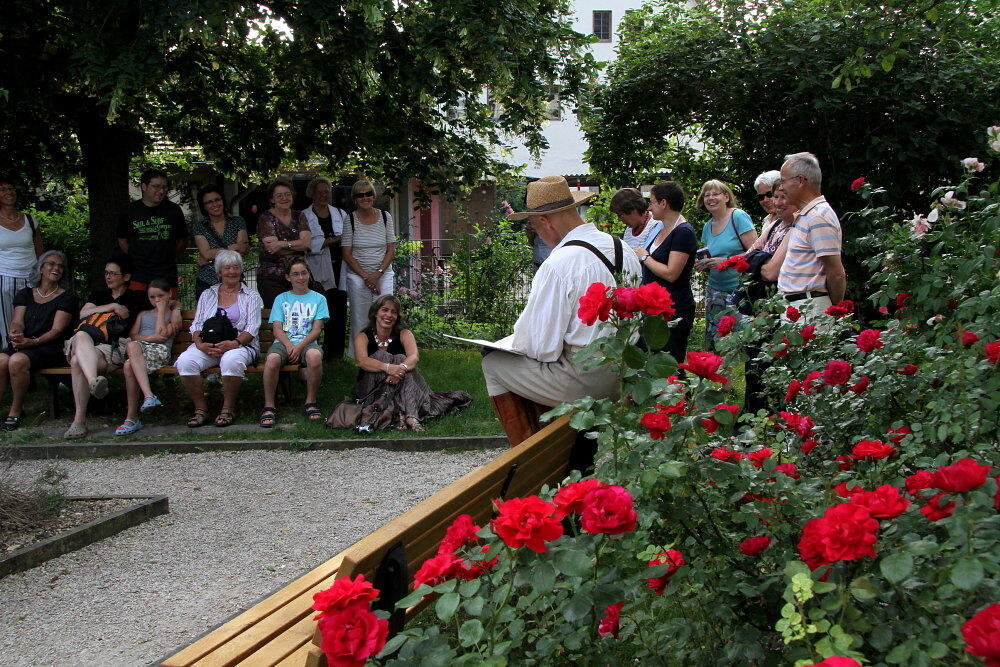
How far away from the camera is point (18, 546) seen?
5609 mm

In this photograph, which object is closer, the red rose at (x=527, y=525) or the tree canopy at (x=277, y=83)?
the red rose at (x=527, y=525)

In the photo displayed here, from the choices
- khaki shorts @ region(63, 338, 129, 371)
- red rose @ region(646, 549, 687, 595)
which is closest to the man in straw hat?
red rose @ region(646, 549, 687, 595)

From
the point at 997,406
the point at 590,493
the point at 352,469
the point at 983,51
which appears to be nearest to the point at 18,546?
the point at 352,469

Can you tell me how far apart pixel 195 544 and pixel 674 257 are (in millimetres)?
3649

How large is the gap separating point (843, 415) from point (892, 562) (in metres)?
1.85

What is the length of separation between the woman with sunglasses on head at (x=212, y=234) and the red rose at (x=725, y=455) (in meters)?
8.09

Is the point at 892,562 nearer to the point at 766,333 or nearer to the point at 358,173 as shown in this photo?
the point at 766,333

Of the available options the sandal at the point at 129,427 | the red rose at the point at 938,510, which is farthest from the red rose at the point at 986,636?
the sandal at the point at 129,427

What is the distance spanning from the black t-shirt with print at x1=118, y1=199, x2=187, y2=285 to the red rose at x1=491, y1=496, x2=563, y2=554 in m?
8.71

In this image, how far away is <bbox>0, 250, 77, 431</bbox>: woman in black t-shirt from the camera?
367 inches

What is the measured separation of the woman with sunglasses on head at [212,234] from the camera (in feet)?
32.7

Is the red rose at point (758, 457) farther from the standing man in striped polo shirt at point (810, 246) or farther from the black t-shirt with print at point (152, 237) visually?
the black t-shirt with print at point (152, 237)

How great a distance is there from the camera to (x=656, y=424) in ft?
7.85

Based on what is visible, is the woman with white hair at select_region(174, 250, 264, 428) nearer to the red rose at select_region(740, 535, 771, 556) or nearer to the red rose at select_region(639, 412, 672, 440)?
the red rose at select_region(639, 412, 672, 440)
